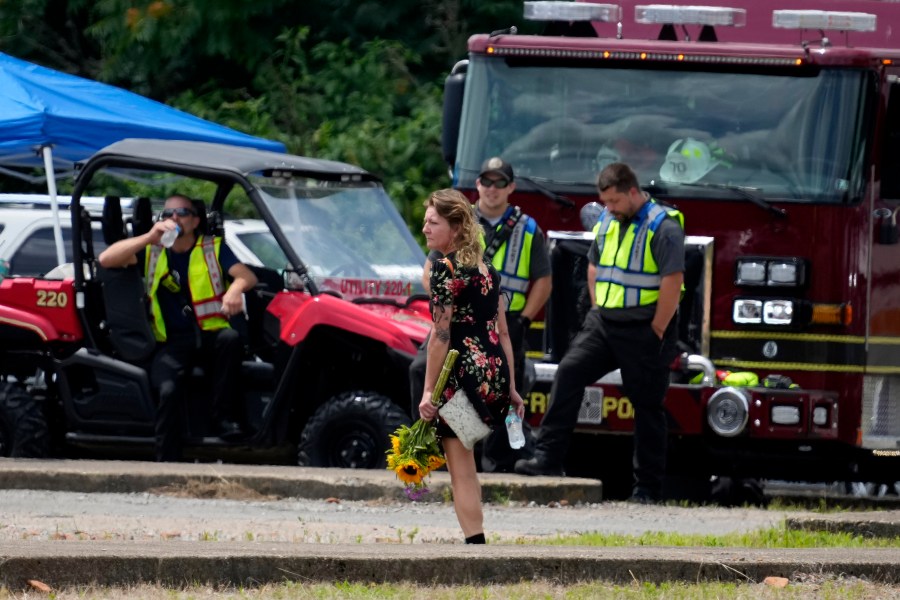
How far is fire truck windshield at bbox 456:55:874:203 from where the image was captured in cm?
1019

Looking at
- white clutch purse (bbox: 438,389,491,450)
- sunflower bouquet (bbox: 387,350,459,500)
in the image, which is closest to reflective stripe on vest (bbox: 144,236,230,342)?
sunflower bouquet (bbox: 387,350,459,500)

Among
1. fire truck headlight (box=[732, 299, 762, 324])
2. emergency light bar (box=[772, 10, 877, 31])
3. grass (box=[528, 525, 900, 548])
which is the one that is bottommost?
grass (box=[528, 525, 900, 548])

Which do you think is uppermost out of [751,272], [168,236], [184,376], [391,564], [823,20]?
[823,20]

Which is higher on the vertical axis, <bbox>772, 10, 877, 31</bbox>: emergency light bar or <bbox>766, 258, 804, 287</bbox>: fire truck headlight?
<bbox>772, 10, 877, 31</bbox>: emergency light bar

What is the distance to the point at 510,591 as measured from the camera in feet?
20.5

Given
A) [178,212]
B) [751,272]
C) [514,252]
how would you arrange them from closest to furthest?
[514,252] → [751,272] → [178,212]

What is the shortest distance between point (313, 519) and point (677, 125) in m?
3.30

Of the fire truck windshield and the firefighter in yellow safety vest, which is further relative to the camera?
the fire truck windshield

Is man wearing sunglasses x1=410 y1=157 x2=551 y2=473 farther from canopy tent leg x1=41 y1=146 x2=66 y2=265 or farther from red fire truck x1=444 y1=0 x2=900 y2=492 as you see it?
canopy tent leg x1=41 y1=146 x2=66 y2=265

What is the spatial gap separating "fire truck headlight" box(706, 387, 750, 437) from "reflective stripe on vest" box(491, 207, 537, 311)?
1184 millimetres

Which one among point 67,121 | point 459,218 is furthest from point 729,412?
point 67,121

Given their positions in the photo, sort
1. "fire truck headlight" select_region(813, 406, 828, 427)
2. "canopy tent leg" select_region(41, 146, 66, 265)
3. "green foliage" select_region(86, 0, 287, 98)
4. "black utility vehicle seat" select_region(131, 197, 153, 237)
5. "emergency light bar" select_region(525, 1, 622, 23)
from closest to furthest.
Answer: "fire truck headlight" select_region(813, 406, 828, 427), "black utility vehicle seat" select_region(131, 197, 153, 237), "emergency light bar" select_region(525, 1, 622, 23), "canopy tent leg" select_region(41, 146, 66, 265), "green foliage" select_region(86, 0, 287, 98)

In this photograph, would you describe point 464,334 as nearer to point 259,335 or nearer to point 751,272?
point 751,272

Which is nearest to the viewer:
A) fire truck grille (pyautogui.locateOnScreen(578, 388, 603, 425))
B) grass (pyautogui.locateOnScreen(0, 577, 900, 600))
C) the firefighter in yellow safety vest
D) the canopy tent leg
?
grass (pyautogui.locateOnScreen(0, 577, 900, 600))
